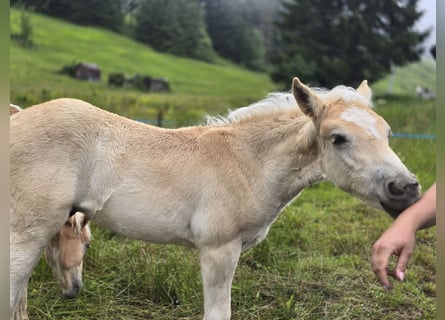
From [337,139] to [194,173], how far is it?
84cm

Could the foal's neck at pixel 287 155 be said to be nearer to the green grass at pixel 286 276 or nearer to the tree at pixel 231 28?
the green grass at pixel 286 276

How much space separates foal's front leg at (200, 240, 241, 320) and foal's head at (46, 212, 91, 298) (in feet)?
3.71

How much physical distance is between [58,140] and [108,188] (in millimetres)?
379

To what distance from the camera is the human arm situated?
5.24 feet

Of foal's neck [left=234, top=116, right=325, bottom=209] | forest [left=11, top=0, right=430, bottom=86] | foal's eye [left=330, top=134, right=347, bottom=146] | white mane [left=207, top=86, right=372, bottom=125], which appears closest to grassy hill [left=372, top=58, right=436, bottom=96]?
forest [left=11, top=0, right=430, bottom=86]

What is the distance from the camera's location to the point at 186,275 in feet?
12.3

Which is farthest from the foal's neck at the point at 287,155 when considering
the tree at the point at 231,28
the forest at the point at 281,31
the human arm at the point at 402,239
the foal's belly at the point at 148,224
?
the tree at the point at 231,28

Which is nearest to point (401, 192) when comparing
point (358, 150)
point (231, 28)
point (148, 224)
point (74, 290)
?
point (358, 150)

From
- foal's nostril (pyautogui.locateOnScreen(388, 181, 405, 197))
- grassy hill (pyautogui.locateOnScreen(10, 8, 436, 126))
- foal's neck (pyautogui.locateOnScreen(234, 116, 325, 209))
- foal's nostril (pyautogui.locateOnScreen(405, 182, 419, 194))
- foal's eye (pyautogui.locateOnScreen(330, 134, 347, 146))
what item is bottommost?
grassy hill (pyautogui.locateOnScreen(10, 8, 436, 126))

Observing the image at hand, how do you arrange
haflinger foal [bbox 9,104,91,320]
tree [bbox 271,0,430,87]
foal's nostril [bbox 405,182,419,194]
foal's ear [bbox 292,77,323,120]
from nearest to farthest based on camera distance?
foal's nostril [bbox 405,182,419,194]
foal's ear [bbox 292,77,323,120]
haflinger foal [bbox 9,104,91,320]
tree [bbox 271,0,430,87]

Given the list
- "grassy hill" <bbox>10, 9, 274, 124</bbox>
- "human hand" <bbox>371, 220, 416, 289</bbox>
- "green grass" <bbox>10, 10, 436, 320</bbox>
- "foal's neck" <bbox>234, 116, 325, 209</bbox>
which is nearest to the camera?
"human hand" <bbox>371, 220, 416, 289</bbox>

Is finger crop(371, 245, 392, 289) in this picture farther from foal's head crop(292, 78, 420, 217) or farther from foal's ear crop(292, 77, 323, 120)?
foal's ear crop(292, 77, 323, 120)

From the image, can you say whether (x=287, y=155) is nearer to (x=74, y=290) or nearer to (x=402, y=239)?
(x=402, y=239)

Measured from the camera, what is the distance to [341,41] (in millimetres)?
14883
